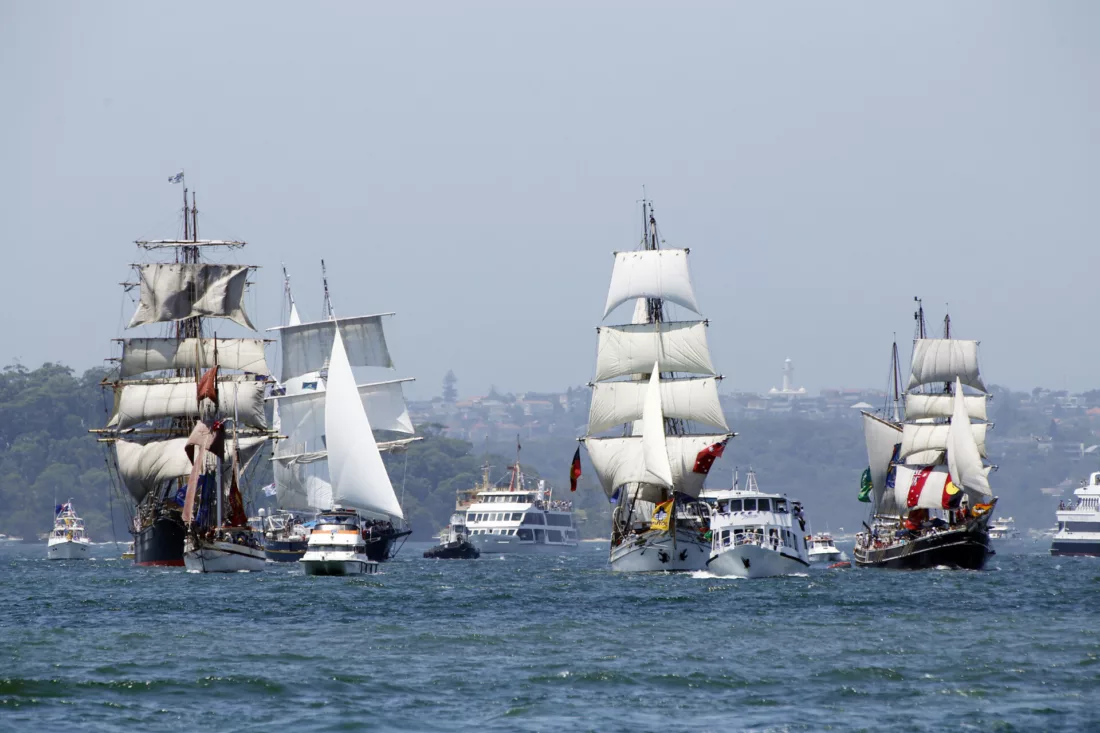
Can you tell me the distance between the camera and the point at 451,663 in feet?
150

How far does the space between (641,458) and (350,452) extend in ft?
54.3

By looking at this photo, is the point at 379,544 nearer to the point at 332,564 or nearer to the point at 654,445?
the point at 332,564

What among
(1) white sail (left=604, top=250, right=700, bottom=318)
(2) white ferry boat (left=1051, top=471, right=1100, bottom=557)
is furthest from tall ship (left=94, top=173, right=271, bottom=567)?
(2) white ferry boat (left=1051, top=471, right=1100, bottom=557)

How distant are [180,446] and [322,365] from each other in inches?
929

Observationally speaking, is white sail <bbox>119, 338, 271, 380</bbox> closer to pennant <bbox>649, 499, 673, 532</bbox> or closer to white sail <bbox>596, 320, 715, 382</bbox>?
white sail <bbox>596, 320, 715, 382</bbox>

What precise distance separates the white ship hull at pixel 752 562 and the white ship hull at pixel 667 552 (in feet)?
28.9

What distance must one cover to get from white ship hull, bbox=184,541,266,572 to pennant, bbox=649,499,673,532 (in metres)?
24.5

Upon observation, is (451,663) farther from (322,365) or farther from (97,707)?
(322,365)

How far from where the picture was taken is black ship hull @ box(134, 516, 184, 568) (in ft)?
370

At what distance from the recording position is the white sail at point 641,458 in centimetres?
9906

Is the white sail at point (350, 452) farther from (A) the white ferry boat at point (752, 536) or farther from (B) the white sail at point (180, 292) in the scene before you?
(B) the white sail at point (180, 292)

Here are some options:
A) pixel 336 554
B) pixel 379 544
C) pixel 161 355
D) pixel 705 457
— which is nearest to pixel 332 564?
pixel 336 554

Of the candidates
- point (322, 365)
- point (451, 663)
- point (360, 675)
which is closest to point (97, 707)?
point (360, 675)

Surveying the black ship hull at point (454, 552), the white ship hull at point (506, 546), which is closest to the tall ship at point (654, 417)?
the black ship hull at point (454, 552)
